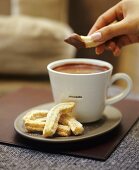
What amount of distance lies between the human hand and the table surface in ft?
0.75

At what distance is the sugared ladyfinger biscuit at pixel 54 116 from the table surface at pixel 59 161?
0.04m

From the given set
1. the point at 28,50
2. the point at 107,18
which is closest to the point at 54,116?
the point at 107,18

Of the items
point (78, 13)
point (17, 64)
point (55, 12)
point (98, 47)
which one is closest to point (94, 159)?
point (98, 47)

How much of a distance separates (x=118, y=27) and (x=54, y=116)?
0.23 meters

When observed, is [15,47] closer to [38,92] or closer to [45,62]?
[45,62]

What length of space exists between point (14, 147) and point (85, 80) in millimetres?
171

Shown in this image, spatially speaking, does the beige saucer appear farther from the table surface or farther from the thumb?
the thumb

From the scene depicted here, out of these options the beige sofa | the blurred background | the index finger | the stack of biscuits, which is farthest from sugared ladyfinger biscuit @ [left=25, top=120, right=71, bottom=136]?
the beige sofa

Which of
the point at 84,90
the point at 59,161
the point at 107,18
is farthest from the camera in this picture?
the point at 107,18

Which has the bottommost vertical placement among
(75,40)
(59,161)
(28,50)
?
(28,50)

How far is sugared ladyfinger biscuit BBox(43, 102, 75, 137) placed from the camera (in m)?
0.62

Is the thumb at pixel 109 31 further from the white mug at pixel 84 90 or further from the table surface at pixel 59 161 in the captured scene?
the table surface at pixel 59 161

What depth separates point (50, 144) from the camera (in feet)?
2.08

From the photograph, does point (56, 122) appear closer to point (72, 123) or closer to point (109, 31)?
point (72, 123)
